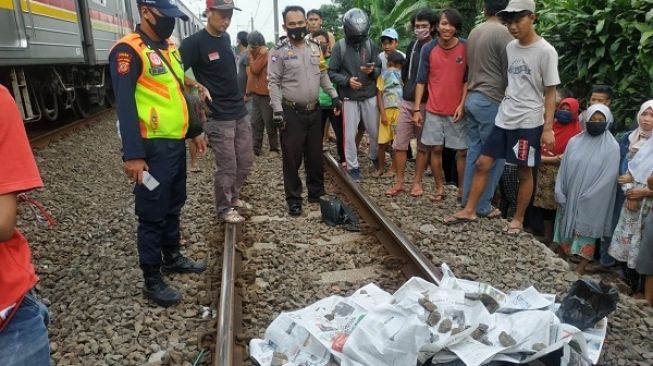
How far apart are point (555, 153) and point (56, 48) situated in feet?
22.5

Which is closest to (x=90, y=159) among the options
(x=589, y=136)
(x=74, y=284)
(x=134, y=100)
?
(x=74, y=284)

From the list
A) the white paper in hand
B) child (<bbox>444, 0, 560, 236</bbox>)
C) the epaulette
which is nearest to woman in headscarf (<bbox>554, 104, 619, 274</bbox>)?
child (<bbox>444, 0, 560, 236</bbox>)

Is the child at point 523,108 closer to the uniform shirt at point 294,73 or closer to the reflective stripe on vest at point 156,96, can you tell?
the uniform shirt at point 294,73

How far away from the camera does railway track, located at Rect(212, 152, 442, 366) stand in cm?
276

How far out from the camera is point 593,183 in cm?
443

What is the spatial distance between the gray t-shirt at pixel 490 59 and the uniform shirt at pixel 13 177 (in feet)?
13.1

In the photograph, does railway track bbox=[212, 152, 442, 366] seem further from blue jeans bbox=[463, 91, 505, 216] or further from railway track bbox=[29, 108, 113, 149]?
railway track bbox=[29, 108, 113, 149]

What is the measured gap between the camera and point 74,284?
3.60 metres

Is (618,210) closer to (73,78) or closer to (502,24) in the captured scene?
(502,24)

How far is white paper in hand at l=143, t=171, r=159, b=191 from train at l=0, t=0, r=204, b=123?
3834mm

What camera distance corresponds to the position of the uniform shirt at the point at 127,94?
2.94 m

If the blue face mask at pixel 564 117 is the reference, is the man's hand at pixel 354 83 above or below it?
above

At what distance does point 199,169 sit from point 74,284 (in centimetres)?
362

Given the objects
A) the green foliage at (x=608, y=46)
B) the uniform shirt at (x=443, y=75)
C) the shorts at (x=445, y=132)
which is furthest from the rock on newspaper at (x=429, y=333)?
the green foliage at (x=608, y=46)
